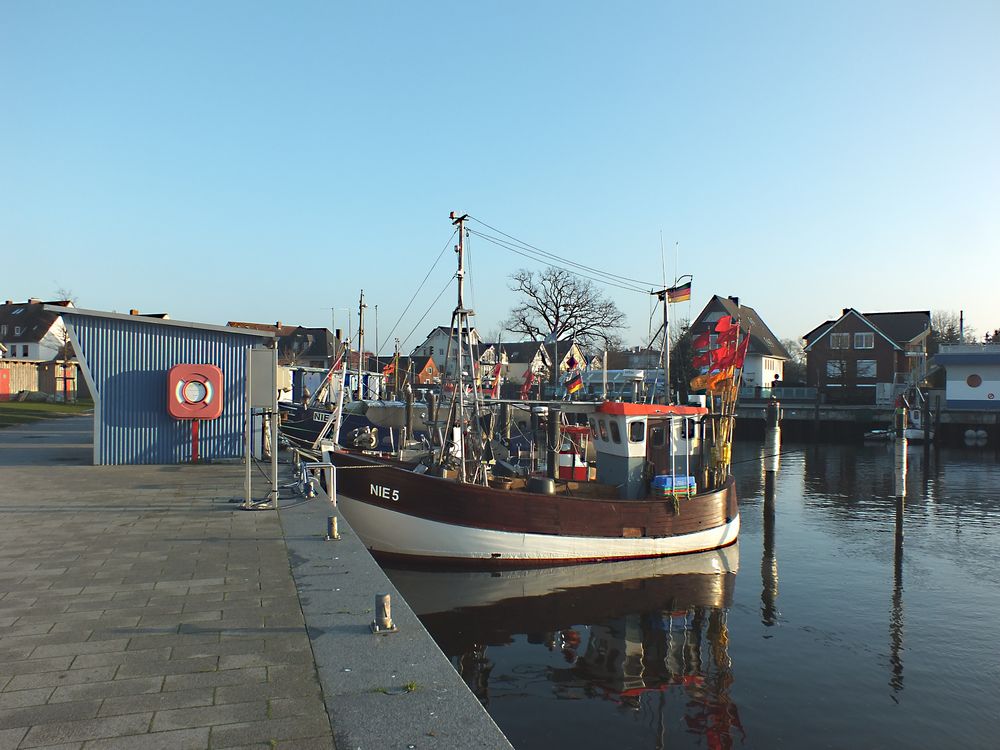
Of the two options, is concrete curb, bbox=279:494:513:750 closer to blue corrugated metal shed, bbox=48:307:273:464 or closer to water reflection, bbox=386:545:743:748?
water reflection, bbox=386:545:743:748

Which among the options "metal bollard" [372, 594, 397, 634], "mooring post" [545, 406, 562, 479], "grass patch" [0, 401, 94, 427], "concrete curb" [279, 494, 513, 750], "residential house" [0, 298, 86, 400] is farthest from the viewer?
"residential house" [0, 298, 86, 400]

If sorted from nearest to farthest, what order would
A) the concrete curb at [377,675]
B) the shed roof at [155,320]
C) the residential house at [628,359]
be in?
the concrete curb at [377,675], the shed roof at [155,320], the residential house at [628,359]

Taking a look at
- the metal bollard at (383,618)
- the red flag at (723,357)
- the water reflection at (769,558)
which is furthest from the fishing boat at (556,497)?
the metal bollard at (383,618)

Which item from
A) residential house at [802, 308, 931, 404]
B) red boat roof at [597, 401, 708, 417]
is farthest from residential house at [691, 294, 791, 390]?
red boat roof at [597, 401, 708, 417]

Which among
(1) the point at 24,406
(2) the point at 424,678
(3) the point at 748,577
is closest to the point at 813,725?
(2) the point at 424,678

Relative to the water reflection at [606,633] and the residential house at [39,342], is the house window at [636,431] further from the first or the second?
the residential house at [39,342]

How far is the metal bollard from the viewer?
683 centimetres

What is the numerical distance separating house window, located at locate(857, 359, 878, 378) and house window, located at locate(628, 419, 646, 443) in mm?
61289

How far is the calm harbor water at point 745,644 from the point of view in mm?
10266

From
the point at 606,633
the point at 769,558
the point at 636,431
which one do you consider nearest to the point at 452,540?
the point at 606,633

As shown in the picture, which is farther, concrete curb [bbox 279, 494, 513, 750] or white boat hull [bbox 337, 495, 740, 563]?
white boat hull [bbox 337, 495, 740, 563]

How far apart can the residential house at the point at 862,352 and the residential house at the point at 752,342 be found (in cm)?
432

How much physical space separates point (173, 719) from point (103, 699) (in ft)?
2.32

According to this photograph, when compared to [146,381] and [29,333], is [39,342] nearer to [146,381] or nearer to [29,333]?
[29,333]
